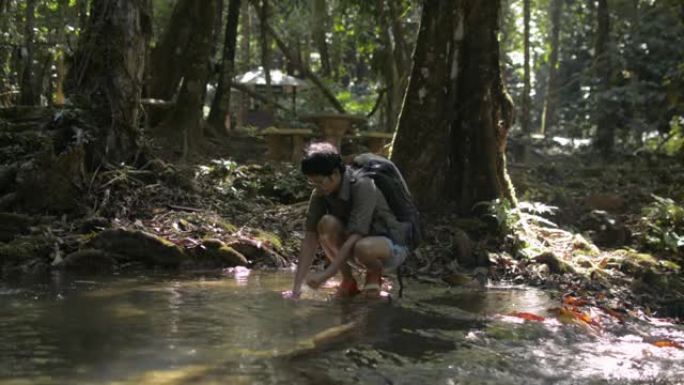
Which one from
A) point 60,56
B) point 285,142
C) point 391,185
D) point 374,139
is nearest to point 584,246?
point 391,185

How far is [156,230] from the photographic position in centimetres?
820

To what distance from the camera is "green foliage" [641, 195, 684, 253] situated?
8.69 meters

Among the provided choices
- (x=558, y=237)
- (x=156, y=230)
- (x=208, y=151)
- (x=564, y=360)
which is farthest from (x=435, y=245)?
(x=208, y=151)

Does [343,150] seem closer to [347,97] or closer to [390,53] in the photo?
[390,53]

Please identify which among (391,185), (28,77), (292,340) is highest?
(28,77)

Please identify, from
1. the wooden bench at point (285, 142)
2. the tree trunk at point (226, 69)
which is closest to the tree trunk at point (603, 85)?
the wooden bench at point (285, 142)

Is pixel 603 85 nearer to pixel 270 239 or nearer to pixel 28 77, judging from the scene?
pixel 270 239

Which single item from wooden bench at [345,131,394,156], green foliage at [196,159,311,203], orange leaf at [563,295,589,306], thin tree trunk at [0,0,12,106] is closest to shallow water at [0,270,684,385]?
orange leaf at [563,295,589,306]

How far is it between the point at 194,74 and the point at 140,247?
730 centimetres

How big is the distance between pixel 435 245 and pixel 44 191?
4458 mm

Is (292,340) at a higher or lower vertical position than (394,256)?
lower

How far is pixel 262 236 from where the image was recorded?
8.56 meters

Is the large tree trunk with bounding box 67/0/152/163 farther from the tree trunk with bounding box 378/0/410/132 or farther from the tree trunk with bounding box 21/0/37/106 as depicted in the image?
the tree trunk with bounding box 378/0/410/132

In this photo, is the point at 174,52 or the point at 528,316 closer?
the point at 528,316
